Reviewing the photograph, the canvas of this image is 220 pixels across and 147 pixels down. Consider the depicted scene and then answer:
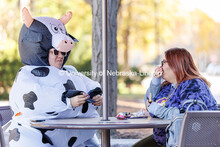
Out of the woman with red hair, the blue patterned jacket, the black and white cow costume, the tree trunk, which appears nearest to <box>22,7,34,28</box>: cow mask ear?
the black and white cow costume

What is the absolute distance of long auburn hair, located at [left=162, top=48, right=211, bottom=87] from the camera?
3.13 m

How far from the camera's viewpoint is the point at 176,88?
314cm

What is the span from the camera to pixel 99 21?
18.9 ft

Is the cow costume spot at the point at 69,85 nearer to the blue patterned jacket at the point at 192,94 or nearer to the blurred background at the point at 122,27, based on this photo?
the blue patterned jacket at the point at 192,94

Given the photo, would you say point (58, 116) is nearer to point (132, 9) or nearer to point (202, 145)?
point (202, 145)

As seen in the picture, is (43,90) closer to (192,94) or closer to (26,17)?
(26,17)

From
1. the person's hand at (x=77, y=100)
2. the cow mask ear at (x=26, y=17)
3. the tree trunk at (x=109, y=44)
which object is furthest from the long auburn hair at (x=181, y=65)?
the tree trunk at (x=109, y=44)

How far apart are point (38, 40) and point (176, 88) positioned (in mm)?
1412

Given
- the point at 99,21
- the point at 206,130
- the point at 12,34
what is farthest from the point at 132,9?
the point at 206,130

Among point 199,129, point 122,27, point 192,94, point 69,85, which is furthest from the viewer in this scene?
point 122,27

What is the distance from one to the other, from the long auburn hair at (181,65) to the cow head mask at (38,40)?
3.48 feet

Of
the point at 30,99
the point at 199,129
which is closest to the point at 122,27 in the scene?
the point at 30,99

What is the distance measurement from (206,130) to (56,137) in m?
1.45

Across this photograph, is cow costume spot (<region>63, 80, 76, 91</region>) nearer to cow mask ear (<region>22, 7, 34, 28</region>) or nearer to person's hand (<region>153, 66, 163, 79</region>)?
cow mask ear (<region>22, 7, 34, 28</region>)
